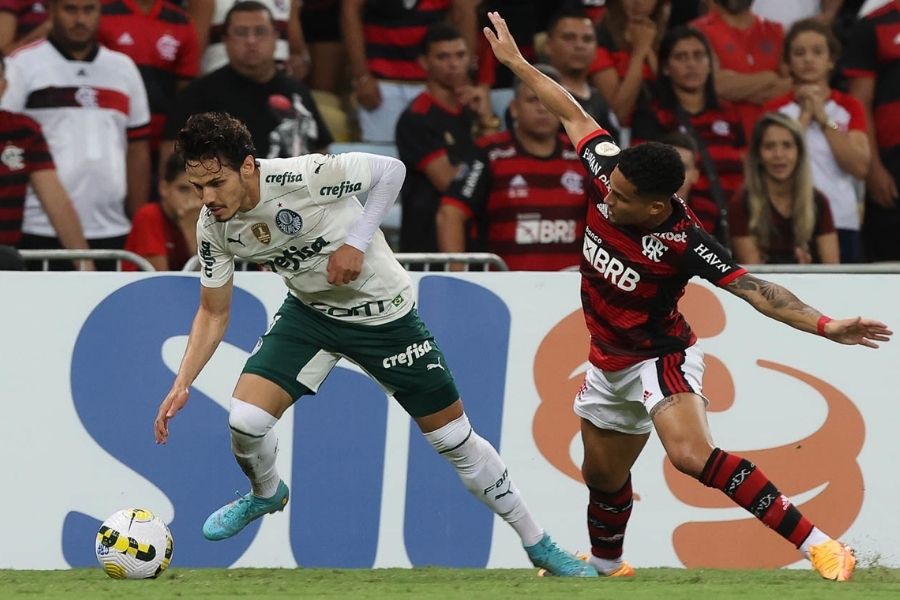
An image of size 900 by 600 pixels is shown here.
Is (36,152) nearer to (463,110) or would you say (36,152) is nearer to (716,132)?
(463,110)

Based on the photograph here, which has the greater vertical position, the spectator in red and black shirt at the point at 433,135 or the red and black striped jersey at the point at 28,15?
the red and black striped jersey at the point at 28,15

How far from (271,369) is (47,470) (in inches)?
77.2

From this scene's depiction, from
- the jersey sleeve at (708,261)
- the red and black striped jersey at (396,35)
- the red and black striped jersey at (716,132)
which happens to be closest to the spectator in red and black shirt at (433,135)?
the red and black striped jersey at (396,35)

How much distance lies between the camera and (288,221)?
7.48 metres

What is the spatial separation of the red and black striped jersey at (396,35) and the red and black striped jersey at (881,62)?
316 centimetres

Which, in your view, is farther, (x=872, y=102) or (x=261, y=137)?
(x=872, y=102)

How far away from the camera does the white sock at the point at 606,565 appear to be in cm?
810

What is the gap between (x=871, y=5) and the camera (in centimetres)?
1211

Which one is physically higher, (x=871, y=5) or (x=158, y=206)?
(x=871, y=5)

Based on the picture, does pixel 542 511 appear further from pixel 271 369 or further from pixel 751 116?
pixel 751 116

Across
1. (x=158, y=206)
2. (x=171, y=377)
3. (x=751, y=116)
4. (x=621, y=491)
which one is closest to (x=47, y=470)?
(x=171, y=377)

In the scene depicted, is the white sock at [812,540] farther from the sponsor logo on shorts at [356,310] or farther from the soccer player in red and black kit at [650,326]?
the sponsor logo on shorts at [356,310]

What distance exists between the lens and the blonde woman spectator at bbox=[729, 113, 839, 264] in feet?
34.5

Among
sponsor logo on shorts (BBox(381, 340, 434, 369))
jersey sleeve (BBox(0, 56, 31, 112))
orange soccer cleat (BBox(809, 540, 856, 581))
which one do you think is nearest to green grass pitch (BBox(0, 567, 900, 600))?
orange soccer cleat (BBox(809, 540, 856, 581))
